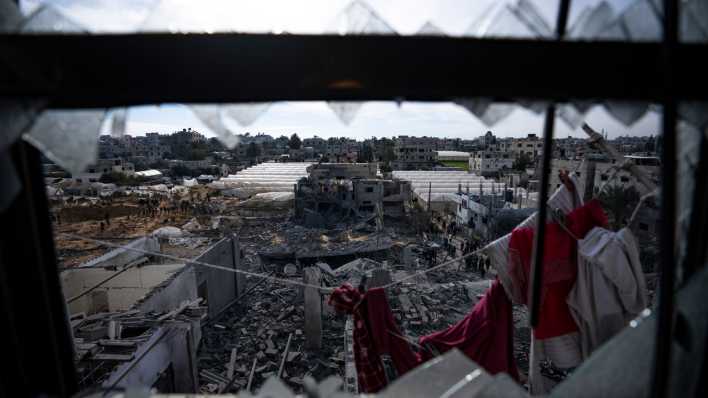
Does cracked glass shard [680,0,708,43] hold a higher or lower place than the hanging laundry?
higher

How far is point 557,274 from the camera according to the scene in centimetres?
238

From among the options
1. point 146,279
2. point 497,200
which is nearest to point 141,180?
point 146,279

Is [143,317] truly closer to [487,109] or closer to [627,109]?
[487,109]

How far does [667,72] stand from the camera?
0.71 m

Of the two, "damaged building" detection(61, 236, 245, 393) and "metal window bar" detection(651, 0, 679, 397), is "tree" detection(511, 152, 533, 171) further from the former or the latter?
"metal window bar" detection(651, 0, 679, 397)

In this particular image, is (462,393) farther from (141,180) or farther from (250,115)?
(141,180)

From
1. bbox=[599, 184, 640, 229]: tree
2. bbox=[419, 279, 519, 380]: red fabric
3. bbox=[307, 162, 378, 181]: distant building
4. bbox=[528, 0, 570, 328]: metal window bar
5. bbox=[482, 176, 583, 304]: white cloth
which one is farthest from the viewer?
bbox=[307, 162, 378, 181]: distant building

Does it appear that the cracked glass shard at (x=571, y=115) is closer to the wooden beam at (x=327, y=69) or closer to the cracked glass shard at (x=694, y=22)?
the wooden beam at (x=327, y=69)

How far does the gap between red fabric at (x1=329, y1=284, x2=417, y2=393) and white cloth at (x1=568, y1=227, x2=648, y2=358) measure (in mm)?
1369

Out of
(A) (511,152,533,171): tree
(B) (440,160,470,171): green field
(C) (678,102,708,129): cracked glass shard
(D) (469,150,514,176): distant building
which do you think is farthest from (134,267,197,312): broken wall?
(B) (440,160,470,171): green field

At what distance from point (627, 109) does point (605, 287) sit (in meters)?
1.96

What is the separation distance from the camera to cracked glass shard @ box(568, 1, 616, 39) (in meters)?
0.82

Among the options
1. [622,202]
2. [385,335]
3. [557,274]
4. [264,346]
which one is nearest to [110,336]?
[264,346]

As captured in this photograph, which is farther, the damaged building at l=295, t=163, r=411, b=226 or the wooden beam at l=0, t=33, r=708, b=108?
the damaged building at l=295, t=163, r=411, b=226
